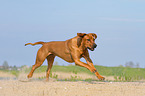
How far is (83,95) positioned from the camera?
798 centimetres

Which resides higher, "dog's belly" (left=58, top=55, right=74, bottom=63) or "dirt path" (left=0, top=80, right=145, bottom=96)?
"dog's belly" (left=58, top=55, right=74, bottom=63)

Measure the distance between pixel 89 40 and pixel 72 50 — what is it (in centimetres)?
88

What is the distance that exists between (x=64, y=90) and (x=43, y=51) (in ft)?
9.50

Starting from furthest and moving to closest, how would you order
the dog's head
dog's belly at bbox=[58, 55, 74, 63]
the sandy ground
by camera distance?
dog's belly at bbox=[58, 55, 74, 63] → the dog's head → the sandy ground

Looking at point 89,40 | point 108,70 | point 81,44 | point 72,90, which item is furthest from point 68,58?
point 108,70

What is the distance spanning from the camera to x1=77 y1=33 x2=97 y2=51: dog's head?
8969mm

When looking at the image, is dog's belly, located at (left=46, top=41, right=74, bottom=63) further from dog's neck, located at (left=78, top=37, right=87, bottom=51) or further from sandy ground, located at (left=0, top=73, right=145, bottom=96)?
sandy ground, located at (left=0, top=73, right=145, bottom=96)

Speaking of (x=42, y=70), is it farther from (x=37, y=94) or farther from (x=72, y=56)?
(x=37, y=94)

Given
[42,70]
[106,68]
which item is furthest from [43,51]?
[106,68]

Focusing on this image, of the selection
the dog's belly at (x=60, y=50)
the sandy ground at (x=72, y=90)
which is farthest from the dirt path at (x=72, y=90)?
the dog's belly at (x=60, y=50)

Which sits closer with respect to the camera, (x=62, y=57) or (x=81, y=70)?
(x=62, y=57)

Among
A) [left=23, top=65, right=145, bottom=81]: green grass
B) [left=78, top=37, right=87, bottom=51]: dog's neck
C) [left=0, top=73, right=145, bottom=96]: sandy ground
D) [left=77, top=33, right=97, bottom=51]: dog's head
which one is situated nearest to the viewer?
[left=0, top=73, right=145, bottom=96]: sandy ground

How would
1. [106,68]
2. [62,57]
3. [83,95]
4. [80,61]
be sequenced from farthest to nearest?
[106,68] → [62,57] → [80,61] → [83,95]

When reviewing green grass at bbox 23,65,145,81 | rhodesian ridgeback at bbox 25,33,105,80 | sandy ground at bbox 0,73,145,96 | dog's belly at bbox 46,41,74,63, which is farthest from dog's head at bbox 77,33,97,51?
green grass at bbox 23,65,145,81
